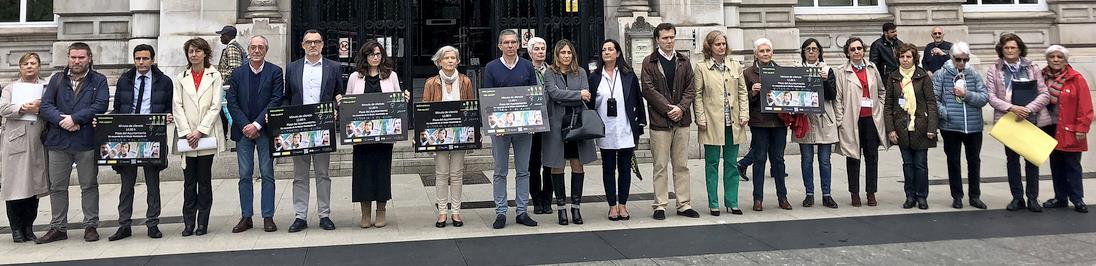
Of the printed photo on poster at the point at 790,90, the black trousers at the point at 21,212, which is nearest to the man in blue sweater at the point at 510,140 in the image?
the printed photo on poster at the point at 790,90

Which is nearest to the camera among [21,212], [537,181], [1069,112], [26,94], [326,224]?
[26,94]

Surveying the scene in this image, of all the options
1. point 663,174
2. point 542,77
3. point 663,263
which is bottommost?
point 663,263

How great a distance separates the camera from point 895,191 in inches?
325

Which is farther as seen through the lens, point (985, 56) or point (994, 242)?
point (985, 56)

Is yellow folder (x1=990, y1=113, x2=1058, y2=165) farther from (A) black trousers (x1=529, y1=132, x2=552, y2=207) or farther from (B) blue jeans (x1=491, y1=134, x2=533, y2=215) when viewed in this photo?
(B) blue jeans (x1=491, y1=134, x2=533, y2=215)

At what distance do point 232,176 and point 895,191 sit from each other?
9.15 meters

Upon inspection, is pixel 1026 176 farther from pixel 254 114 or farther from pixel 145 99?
pixel 145 99

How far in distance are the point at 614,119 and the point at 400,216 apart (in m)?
2.48

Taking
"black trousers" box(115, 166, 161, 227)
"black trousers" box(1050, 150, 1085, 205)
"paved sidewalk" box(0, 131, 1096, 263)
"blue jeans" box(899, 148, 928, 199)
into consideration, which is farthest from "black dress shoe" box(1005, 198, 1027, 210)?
"black trousers" box(115, 166, 161, 227)

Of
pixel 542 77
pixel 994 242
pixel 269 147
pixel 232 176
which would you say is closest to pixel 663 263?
pixel 542 77

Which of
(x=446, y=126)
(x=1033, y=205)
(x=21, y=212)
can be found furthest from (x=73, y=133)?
(x=1033, y=205)

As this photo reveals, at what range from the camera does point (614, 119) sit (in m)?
6.49

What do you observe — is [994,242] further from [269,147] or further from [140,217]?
[140,217]

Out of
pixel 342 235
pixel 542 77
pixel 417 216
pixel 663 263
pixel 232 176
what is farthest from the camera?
pixel 232 176
